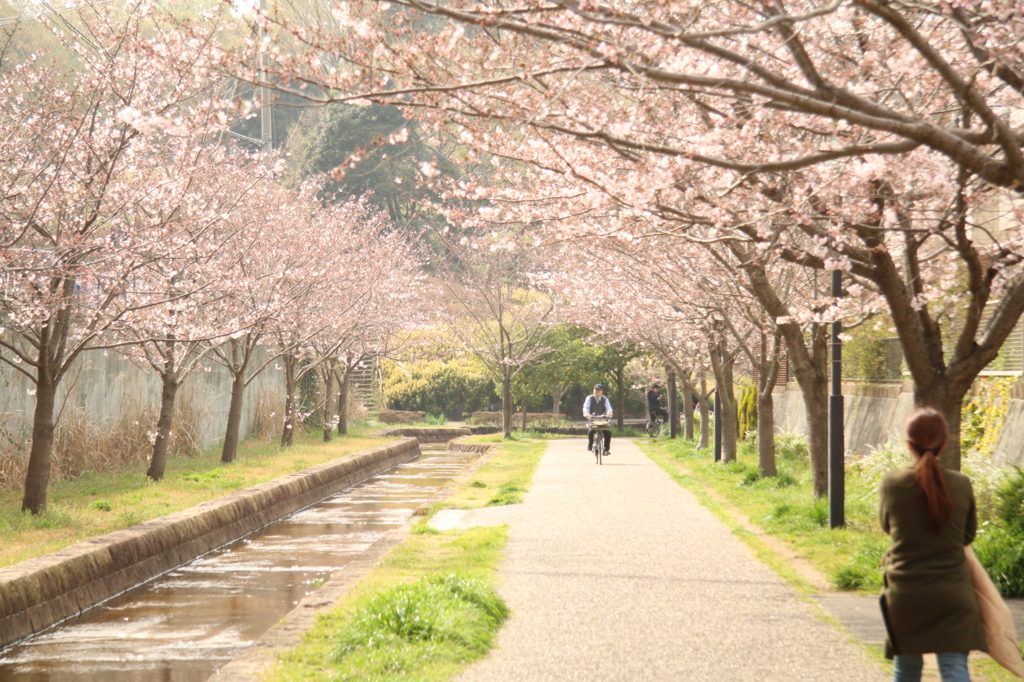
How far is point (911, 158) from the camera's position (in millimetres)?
8578

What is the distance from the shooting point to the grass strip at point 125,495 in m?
10.7

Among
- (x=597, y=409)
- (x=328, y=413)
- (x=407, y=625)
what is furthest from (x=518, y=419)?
(x=407, y=625)

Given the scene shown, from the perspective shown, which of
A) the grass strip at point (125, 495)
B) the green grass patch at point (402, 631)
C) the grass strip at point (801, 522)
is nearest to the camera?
the green grass patch at point (402, 631)

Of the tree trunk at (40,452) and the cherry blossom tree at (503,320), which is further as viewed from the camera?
the cherry blossom tree at (503,320)

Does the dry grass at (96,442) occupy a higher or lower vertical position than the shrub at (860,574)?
higher

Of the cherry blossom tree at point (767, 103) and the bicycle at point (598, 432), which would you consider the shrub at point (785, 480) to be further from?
the bicycle at point (598, 432)

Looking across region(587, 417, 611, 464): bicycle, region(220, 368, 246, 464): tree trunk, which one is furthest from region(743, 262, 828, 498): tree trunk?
region(220, 368, 246, 464): tree trunk

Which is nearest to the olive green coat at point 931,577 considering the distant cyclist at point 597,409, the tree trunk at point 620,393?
the distant cyclist at point 597,409

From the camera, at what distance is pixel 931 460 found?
445 cm

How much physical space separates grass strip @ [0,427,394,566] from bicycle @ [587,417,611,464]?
564cm

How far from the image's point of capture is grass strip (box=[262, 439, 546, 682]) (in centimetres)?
620

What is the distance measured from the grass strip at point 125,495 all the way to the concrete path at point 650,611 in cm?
445

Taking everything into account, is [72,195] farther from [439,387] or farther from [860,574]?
[439,387]

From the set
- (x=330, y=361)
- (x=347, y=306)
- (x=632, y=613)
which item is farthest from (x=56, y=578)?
(x=330, y=361)
